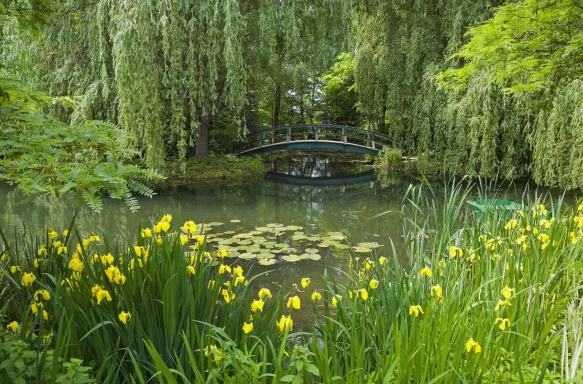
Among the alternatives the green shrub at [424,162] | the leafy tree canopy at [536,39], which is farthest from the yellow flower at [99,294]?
the green shrub at [424,162]

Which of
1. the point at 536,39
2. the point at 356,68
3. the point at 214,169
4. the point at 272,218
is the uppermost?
the point at 356,68

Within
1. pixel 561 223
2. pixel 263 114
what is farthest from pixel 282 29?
pixel 561 223

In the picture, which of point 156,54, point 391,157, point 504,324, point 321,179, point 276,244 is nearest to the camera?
point 504,324

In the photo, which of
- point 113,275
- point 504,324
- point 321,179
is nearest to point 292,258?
point 113,275

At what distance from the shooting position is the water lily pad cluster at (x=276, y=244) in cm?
488

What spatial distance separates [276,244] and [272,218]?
184cm

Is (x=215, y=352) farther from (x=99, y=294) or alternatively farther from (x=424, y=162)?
(x=424, y=162)

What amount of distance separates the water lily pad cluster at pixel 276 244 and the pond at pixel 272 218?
0.04ft

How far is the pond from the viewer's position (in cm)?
482

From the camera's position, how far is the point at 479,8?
366 inches

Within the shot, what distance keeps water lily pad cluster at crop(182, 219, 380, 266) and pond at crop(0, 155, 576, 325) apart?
0.04 ft

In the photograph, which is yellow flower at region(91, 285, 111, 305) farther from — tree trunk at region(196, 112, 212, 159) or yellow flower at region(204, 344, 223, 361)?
tree trunk at region(196, 112, 212, 159)

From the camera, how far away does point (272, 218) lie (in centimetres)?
723

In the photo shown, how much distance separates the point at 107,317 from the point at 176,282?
0.28 m
